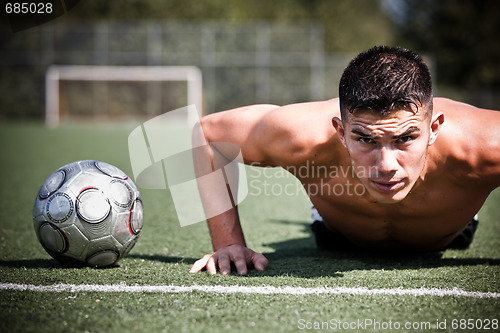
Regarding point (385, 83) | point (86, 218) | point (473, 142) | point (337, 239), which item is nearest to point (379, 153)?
point (385, 83)

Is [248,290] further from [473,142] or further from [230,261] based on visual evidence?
[473,142]

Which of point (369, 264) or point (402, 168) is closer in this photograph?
point (402, 168)

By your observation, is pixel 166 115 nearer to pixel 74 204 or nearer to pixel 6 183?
pixel 6 183

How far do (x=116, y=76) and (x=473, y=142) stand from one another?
2364cm

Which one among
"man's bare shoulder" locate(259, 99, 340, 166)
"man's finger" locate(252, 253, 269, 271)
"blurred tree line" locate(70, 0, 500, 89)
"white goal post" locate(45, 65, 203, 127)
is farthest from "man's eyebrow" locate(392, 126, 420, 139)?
"blurred tree line" locate(70, 0, 500, 89)

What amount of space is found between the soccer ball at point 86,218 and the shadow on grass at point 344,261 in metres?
0.88

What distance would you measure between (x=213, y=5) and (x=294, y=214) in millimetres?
28596

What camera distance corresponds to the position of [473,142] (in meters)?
2.94

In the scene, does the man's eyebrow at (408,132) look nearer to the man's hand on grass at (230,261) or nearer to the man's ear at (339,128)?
the man's ear at (339,128)

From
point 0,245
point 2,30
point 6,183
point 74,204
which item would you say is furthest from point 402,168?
point 2,30

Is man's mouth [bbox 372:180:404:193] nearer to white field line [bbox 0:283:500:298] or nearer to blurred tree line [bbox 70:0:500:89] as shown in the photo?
white field line [bbox 0:283:500:298]

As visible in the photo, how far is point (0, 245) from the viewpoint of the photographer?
13.7ft

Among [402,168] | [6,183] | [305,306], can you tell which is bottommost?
[6,183]

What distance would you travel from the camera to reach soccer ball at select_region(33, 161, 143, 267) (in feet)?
10.7
